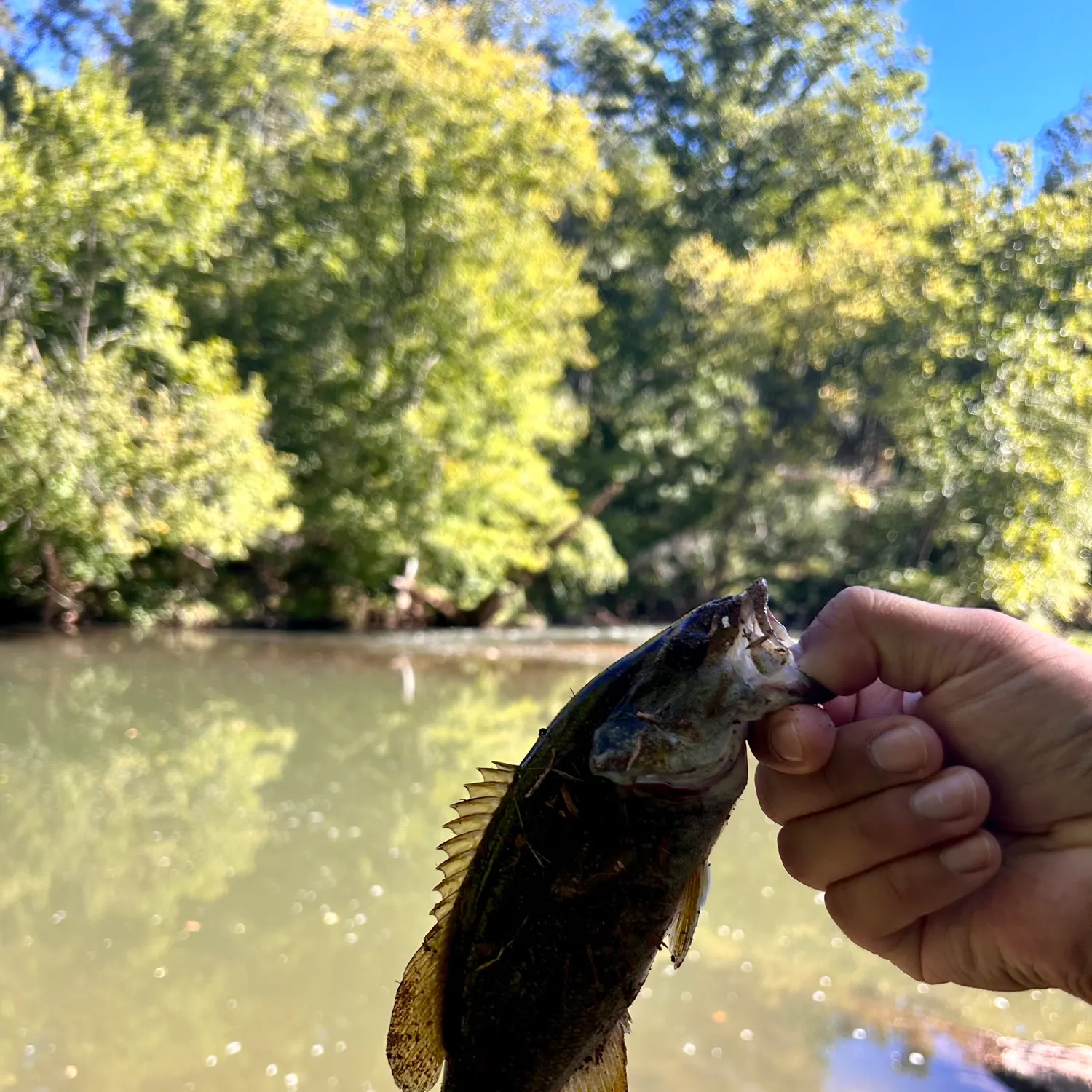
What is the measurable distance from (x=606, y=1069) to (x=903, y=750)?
35.0 inches

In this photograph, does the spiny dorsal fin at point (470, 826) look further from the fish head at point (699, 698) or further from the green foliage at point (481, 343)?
the green foliage at point (481, 343)

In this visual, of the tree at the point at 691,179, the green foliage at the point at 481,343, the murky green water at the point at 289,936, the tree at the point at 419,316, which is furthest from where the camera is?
the tree at the point at 691,179

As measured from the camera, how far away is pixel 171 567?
2117cm

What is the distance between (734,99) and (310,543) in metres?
25.2

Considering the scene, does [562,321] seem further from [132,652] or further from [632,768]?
[632,768]

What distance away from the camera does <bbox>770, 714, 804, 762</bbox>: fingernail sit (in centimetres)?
181

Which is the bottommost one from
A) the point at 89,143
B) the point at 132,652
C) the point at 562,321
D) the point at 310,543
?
the point at 132,652

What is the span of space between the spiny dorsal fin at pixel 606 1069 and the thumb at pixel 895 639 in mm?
843

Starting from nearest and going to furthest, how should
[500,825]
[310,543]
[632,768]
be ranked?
1. [632,768]
2. [500,825]
3. [310,543]

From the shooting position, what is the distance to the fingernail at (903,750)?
1.90 meters

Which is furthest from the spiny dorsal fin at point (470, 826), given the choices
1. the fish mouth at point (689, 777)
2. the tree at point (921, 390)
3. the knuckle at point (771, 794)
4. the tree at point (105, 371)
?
the tree at point (921, 390)

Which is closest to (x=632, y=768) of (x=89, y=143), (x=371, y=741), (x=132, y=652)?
(x=371, y=741)

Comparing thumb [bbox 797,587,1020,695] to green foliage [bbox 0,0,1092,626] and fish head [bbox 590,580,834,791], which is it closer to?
fish head [bbox 590,580,834,791]

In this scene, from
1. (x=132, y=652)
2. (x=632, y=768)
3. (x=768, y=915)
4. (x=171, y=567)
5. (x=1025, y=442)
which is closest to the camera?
(x=632, y=768)
